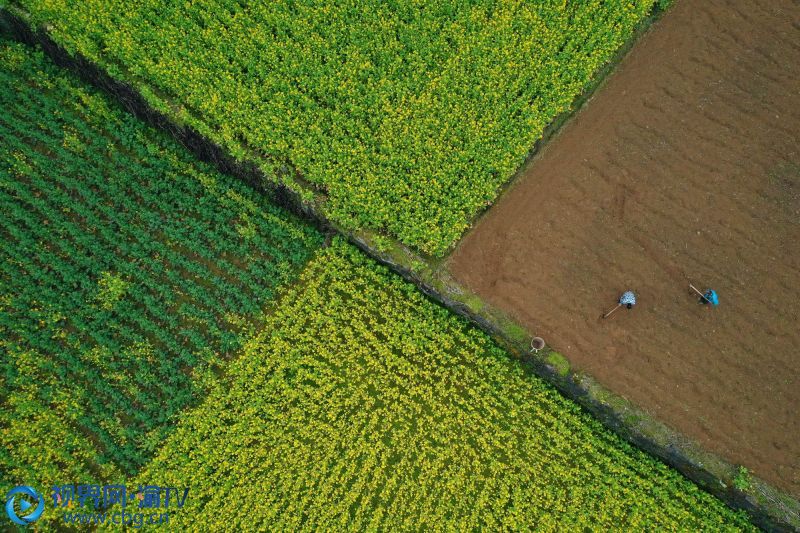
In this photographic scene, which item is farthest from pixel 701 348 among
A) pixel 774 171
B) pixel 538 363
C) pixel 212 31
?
pixel 212 31

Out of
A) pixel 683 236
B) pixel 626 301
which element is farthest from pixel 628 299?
pixel 683 236

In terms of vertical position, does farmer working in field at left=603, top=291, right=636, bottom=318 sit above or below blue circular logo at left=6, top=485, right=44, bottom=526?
above

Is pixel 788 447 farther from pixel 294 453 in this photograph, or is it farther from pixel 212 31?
pixel 212 31

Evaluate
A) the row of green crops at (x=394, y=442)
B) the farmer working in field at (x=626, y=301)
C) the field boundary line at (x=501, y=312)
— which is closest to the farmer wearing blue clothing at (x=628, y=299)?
the farmer working in field at (x=626, y=301)

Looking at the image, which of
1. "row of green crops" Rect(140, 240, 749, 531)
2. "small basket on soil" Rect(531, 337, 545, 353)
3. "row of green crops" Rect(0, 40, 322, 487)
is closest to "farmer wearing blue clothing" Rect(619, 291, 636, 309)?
"small basket on soil" Rect(531, 337, 545, 353)

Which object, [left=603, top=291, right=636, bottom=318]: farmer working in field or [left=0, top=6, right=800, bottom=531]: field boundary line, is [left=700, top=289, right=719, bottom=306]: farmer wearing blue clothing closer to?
[left=603, top=291, right=636, bottom=318]: farmer working in field

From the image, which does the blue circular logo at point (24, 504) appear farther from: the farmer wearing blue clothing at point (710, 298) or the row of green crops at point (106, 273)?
the farmer wearing blue clothing at point (710, 298)
